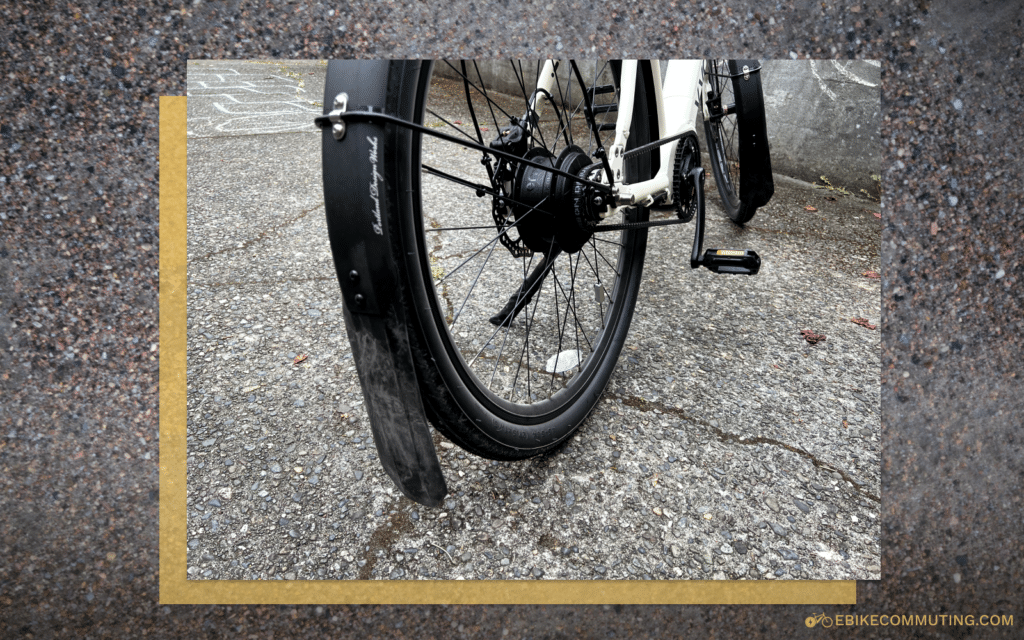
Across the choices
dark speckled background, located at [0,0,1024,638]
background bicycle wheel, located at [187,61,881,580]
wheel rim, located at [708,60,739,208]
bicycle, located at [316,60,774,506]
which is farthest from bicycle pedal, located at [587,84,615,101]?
wheel rim, located at [708,60,739,208]

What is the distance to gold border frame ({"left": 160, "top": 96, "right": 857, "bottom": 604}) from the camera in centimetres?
87

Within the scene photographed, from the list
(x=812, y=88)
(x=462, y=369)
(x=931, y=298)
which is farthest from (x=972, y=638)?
(x=812, y=88)

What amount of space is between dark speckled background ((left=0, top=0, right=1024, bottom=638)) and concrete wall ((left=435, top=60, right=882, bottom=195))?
0.05m

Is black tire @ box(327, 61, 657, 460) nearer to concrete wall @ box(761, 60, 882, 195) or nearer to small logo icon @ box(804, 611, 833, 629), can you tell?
concrete wall @ box(761, 60, 882, 195)

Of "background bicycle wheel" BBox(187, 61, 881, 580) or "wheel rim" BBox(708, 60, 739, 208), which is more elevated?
"wheel rim" BBox(708, 60, 739, 208)

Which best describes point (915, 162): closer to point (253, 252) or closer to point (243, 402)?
point (243, 402)

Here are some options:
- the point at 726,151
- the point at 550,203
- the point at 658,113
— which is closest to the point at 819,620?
the point at 550,203

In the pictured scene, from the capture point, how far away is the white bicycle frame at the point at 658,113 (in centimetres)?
114

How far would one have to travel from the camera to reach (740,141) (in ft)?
5.76

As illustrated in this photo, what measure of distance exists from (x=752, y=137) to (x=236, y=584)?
1.61m

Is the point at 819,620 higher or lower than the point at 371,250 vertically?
lower

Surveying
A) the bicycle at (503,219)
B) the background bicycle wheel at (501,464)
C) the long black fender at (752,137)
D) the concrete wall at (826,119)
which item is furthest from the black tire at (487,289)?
the long black fender at (752,137)

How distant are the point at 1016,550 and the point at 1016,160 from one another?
604 millimetres

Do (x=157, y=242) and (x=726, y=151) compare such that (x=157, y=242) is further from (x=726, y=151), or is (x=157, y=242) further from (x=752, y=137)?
(x=726, y=151)
